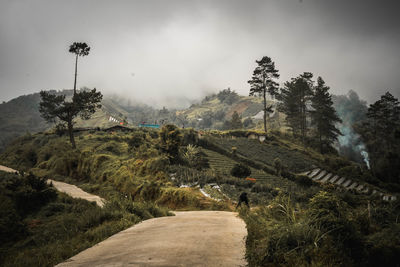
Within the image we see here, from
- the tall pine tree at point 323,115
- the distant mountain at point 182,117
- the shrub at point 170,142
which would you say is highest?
the distant mountain at point 182,117

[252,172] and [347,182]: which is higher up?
[252,172]

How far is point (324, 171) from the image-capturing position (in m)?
33.6

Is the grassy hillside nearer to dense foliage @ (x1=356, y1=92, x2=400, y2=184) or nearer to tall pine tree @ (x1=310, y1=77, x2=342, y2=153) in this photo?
tall pine tree @ (x1=310, y1=77, x2=342, y2=153)

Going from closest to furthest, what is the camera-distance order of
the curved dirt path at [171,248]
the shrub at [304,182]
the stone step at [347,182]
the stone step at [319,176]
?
the curved dirt path at [171,248], the shrub at [304,182], the stone step at [347,182], the stone step at [319,176]

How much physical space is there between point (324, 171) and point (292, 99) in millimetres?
26028

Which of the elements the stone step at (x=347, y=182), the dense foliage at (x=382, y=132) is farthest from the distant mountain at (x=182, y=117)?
the stone step at (x=347, y=182)

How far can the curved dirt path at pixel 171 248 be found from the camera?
4.07 meters

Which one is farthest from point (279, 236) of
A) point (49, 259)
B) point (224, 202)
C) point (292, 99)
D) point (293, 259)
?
point (292, 99)

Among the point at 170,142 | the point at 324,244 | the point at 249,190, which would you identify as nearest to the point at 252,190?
the point at 249,190

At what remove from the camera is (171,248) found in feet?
15.5

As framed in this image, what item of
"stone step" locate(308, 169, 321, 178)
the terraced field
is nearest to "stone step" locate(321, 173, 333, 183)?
"stone step" locate(308, 169, 321, 178)

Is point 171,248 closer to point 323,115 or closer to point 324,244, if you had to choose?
point 324,244

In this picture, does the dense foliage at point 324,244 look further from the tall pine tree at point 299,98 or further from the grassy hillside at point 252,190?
the tall pine tree at point 299,98

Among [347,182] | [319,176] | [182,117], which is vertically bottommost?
[347,182]
